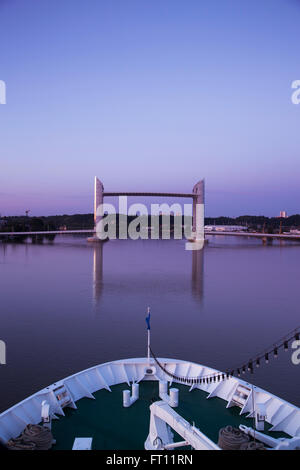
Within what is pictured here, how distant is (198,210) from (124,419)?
97.2 ft

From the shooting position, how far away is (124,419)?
2.48 metres

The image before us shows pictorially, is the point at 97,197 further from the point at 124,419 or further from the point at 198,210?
the point at 124,419

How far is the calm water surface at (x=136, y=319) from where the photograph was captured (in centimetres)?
458

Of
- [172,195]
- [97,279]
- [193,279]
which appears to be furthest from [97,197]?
[193,279]

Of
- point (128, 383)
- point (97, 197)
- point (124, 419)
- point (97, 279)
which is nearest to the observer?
point (124, 419)

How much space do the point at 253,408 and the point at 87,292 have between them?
7967mm

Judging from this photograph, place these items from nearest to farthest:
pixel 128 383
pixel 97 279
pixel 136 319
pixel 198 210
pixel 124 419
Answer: pixel 124 419
pixel 128 383
pixel 136 319
pixel 97 279
pixel 198 210

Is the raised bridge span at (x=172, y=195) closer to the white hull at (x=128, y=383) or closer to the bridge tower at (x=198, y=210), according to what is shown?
the bridge tower at (x=198, y=210)

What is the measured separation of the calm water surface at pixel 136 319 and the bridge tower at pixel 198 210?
667 inches

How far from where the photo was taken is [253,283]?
1180 centimetres

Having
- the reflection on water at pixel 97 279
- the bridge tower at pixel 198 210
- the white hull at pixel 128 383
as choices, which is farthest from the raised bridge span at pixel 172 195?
the white hull at pixel 128 383
